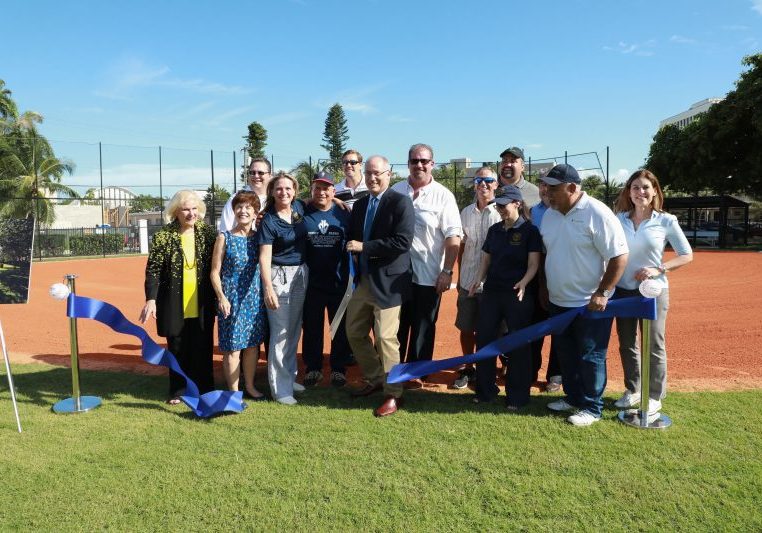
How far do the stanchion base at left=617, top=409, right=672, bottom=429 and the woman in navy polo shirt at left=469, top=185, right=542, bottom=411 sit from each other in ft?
2.55

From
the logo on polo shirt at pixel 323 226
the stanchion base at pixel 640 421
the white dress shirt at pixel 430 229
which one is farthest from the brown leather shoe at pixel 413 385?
the stanchion base at pixel 640 421

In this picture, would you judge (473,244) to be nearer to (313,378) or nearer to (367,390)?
(367,390)

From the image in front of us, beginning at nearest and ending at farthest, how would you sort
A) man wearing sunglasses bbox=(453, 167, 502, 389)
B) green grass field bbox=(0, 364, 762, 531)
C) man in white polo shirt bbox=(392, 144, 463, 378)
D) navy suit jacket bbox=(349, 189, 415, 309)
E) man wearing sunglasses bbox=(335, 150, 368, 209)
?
green grass field bbox=(0, 364, 762, 531)
navy suit jacket bbox=(349, 189, 415, 309)
man in white polo shirt bbox=(392, 144, 463, 378)
man wearing sunglasses bbox=(453, 167, 502, 389)
man wearing sunglasses bbox=(335, 150, 368, 209)

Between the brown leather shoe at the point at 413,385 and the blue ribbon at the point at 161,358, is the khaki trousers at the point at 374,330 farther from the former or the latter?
the blue ribbon at the point at 161,358

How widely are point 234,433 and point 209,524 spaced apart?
1251 mm

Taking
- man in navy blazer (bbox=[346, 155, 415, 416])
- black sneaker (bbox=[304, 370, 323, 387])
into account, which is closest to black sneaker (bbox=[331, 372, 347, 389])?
black sneaker (bbox=[304, 370, 323, 387])

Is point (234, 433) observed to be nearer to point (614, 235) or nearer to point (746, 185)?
point (614, 235)

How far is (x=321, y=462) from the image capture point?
11.9 feet

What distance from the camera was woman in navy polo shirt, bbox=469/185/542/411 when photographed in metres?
4.52

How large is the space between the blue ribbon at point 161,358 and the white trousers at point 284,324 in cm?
37

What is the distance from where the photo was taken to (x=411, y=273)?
483cm

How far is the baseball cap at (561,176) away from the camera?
410cm

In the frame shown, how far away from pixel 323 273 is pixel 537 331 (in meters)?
2.06

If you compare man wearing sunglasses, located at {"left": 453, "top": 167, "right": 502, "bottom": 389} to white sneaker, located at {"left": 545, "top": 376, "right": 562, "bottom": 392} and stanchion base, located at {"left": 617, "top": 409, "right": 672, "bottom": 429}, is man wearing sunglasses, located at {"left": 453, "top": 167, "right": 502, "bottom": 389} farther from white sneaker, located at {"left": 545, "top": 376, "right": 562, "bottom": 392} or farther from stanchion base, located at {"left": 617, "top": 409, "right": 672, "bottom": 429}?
stanchion base, located at {"left": 617, "top": 409, "right": 672, "bottom": 429}
